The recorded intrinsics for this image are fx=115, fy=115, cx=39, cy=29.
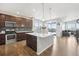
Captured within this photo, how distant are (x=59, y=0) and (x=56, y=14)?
45 cm

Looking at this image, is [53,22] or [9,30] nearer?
[53,22]

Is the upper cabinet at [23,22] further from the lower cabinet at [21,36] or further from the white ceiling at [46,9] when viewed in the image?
the lower cabinet at [21,36]

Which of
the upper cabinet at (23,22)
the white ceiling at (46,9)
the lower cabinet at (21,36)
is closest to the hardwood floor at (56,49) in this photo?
the lower cabinet at (21,36)

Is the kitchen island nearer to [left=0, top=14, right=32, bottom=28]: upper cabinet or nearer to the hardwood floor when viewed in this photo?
the hardwood floor

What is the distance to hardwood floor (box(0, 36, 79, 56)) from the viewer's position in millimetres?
3790

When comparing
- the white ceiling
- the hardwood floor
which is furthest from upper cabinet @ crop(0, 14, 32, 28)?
the hardwood floor

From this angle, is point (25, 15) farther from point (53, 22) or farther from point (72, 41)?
point (72, 41)

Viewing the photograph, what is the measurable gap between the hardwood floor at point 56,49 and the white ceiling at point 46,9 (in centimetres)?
82

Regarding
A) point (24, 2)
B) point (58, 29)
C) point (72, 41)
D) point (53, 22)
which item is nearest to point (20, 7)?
point (24, 2)

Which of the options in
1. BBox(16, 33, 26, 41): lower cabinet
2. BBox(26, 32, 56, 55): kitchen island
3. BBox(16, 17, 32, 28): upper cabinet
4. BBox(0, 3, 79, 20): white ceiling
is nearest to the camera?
BBox(0, 3, 79, 20): white ceiling

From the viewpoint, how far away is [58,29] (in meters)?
3.84

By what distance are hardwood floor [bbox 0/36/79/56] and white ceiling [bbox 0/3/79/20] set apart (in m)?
0.82

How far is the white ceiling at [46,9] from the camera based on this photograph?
12.1 ft

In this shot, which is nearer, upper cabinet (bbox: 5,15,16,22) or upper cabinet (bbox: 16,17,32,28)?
upper cabinet (bbox: 16,17,32,28)
